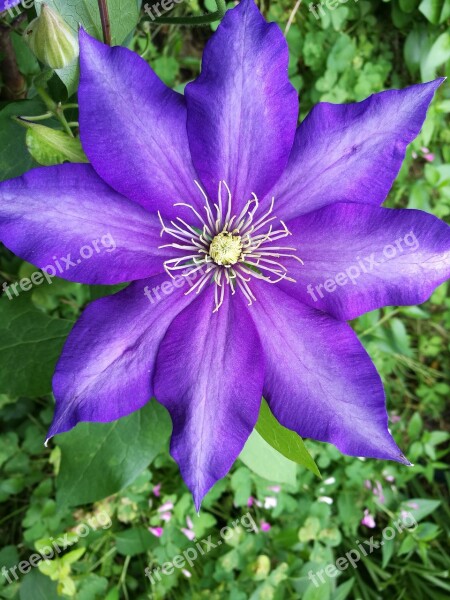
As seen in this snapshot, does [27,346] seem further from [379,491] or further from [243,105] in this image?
[379,491]

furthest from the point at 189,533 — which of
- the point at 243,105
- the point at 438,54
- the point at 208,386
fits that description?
the point at 438,54

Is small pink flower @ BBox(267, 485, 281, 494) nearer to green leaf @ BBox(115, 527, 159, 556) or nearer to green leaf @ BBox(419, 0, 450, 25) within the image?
green leaf @ BBox(115, 527, 159, 556)

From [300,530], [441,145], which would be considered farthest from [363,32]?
[300,530]

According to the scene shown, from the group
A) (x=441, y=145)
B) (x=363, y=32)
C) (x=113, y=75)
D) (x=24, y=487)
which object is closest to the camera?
(x=113, y=75)

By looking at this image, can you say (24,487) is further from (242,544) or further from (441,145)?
(441,145)

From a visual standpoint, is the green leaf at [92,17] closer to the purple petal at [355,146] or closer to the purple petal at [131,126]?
the purple petal at [131,126]

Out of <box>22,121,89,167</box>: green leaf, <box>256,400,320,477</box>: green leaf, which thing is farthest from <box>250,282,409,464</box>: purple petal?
<box>22,121,89,167</box>: green leaf

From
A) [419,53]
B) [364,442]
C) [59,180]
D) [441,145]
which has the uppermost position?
[59,180]
